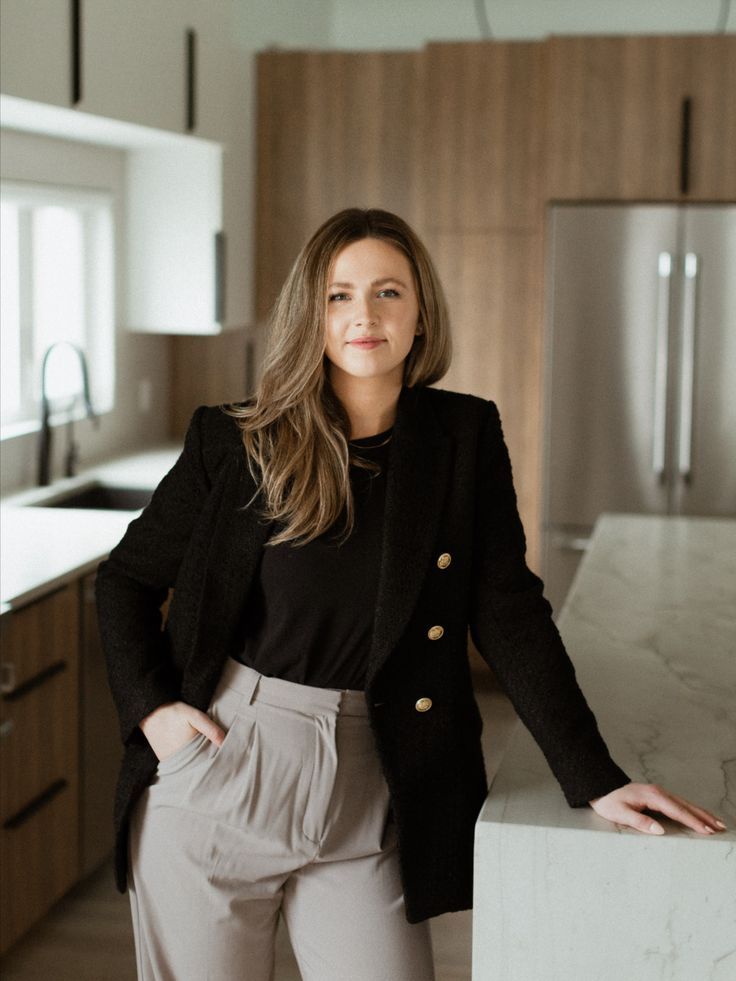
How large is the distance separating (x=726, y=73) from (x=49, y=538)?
9.25 ft

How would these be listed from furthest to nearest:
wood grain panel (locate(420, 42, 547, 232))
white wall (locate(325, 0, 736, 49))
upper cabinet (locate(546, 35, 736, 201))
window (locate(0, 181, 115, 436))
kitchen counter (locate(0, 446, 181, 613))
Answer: white wall (locate(325, 0, 736, 49)) → wood grain panel (locate(420, 42, 547, 232)) → upper cabinet (locate(546, 35, 736, 201)) → window (locate(0, 181, 115, 436)) → kitchen counter (locate(0, 446, 181, 613))

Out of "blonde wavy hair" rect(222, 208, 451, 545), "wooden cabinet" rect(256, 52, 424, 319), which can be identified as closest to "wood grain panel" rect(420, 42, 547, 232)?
"wooden cabinet" rect(256, 52, 424, 319)

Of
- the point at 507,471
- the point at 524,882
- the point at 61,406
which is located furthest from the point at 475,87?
the point at 524,882

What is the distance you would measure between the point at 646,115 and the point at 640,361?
835 millimetres

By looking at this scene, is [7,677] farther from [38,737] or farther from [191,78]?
[191,78]

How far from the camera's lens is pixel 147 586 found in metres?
1.80

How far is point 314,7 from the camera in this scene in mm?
5828

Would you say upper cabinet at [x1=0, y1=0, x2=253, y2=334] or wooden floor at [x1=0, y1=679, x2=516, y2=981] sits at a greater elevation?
upper cabinet at [x1=0, y1=0, x2=253, y2=334]

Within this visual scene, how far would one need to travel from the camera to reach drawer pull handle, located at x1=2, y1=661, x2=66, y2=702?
2.87 metres

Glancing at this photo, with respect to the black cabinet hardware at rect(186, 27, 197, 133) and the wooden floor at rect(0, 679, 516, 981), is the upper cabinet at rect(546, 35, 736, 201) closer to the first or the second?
the black cabinet hardware at rect(186, 27, 197, 133)

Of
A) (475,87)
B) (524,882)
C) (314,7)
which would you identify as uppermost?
(314,7)

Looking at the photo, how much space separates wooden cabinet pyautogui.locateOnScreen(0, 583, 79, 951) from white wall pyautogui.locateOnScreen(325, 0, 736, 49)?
3.68m

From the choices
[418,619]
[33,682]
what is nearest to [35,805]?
[33,682]

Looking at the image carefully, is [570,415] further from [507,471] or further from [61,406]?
[507,471]
